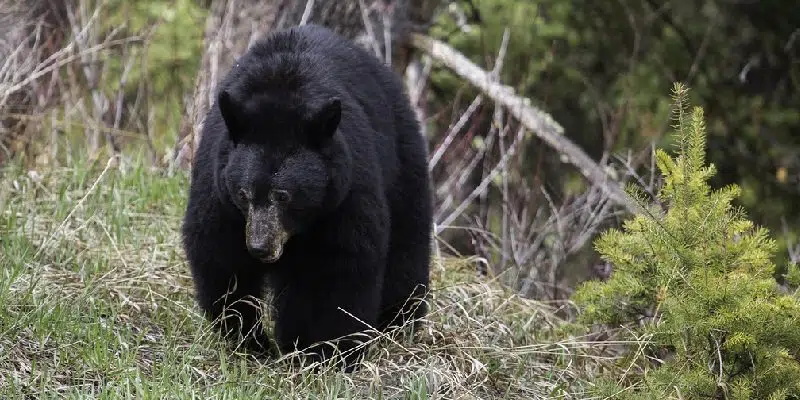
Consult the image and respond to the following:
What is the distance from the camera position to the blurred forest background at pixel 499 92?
23.9ft

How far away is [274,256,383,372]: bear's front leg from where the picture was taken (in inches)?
184

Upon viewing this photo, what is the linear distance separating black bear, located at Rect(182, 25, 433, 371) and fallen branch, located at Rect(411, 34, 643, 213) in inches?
81.0

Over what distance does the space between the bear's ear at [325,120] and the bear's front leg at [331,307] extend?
0.53 meters

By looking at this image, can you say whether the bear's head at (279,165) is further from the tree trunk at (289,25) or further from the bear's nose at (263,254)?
the tree trunk at (289,25)

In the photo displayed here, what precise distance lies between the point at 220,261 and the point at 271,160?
→ 55 centimetres

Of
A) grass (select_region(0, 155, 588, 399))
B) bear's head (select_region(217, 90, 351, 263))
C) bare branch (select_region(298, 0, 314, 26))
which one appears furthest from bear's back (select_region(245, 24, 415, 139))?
bare branch (select_region(298, 0, 314, 26))

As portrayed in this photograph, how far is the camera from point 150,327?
4.98 m

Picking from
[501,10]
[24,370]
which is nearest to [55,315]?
[24,370]

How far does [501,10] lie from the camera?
33.2 ft

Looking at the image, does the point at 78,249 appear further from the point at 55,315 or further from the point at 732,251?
the point at 732,251

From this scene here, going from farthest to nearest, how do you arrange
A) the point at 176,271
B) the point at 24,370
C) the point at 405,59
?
1. the point at 405,59
2. the point at 176,271
3. the point at 24,370

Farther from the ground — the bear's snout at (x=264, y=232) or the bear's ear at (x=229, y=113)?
the bear's ear at (x=229, y=113)

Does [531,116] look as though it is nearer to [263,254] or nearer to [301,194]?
[301,194]

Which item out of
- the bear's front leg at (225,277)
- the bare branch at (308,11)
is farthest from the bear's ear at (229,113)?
the bare branch at (308,11)
